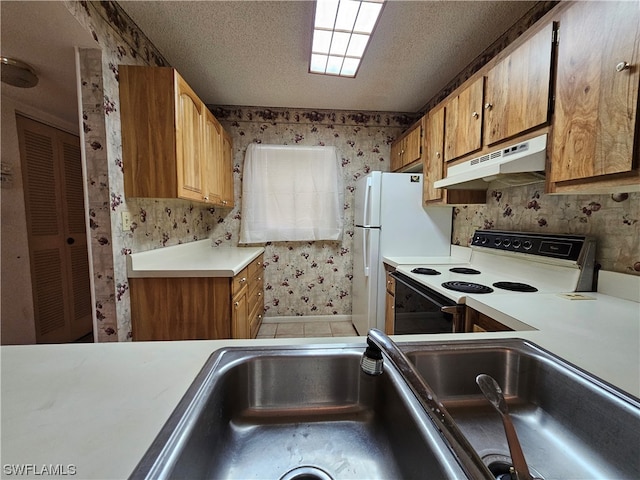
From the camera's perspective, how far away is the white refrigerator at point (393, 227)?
2395 millimetres

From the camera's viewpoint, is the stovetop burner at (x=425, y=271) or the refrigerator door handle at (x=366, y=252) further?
the refrigerator door handle at (x=366, y=252)

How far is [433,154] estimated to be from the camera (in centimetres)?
217

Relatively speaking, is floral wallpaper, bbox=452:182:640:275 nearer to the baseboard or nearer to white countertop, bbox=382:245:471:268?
white countertop, bbox=382:245:471:268

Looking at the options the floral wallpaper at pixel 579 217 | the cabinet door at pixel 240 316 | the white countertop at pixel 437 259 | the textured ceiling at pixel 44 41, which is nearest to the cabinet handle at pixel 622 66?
the floral wallpaper at pixel 579 217

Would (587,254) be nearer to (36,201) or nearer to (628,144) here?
(628,144)

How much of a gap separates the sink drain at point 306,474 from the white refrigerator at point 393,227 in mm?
1955

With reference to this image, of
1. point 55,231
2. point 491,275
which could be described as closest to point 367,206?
point 491,275

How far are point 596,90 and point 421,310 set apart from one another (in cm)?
124

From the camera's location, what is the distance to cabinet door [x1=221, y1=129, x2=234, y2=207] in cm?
269

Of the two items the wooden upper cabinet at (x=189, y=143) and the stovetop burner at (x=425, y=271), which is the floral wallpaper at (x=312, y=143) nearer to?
the wooden upper cabinet at (x=189, y=143)

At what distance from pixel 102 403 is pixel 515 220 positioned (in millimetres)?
2244

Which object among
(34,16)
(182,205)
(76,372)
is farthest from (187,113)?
(76,372)

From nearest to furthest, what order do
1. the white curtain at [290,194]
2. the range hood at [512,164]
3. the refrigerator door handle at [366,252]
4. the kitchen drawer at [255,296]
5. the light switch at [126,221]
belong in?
the range hood at [512,164] < the light switch at [126,221] < the kitchen drawer at [255,296] < the refrigerator door handle at [366,252] < the white curtain at [290,194]

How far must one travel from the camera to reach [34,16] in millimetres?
1262
